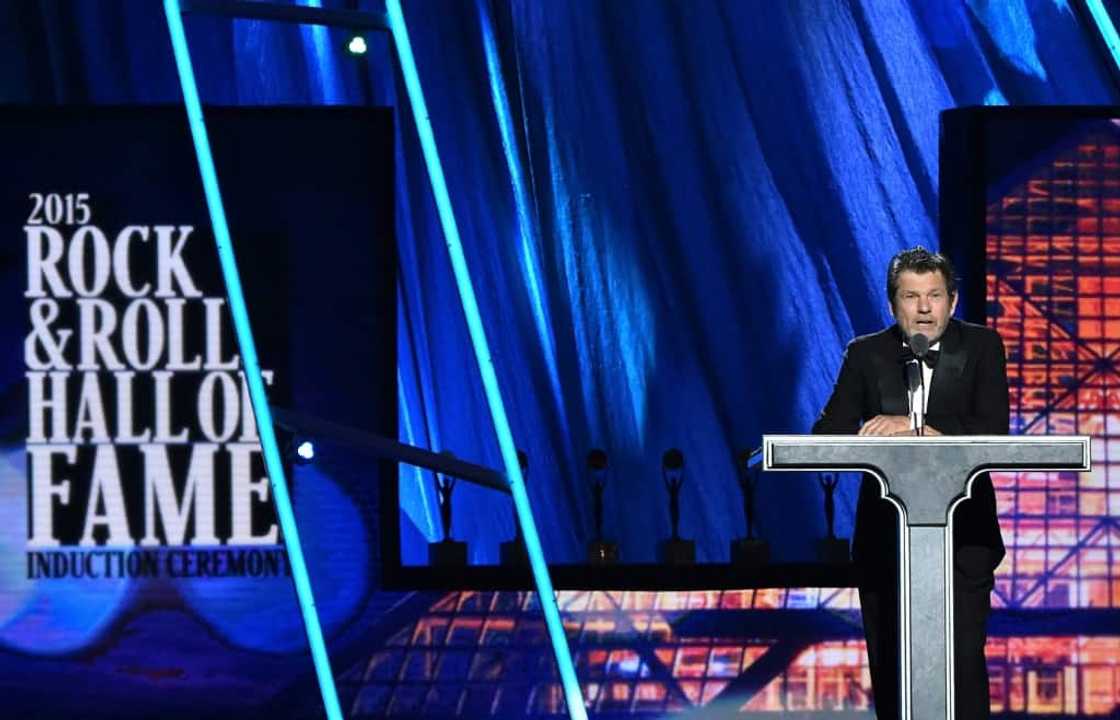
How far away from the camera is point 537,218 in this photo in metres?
5.20

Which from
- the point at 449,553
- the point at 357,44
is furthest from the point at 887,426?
the point at 357,44

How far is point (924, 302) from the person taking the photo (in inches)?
115

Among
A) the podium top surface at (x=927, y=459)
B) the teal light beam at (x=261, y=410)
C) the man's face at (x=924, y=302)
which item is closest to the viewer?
the teal light beam at (x=261, y=410)

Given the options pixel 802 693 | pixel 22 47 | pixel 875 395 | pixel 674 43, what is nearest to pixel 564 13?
pixel 674 43

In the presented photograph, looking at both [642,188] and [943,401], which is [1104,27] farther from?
[642,188]

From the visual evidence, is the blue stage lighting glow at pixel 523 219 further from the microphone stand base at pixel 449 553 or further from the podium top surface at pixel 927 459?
the podium top surface at pixel 927 459

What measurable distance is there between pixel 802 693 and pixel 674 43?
172 centimetres

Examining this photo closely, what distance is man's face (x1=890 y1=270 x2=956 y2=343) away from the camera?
9.55 ft

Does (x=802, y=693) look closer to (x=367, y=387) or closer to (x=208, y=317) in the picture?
(x=367, y=387)

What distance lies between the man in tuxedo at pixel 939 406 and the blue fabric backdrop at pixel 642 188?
2085mm

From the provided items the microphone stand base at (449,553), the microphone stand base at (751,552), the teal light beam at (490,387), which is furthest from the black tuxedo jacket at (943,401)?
the microphone stand base at (449,553)

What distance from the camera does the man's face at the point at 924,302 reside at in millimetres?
2910

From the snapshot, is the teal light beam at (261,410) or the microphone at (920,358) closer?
the teal light beam at (261,410)

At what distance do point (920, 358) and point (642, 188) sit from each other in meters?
2.57
